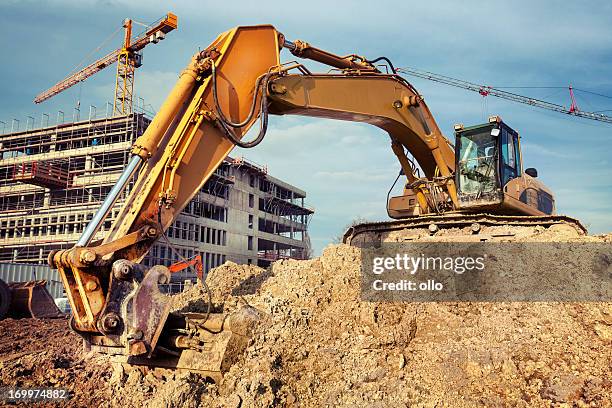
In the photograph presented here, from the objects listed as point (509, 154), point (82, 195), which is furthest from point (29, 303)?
point (82, 195)

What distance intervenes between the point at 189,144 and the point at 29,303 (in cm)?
1236

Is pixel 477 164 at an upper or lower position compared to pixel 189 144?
upper

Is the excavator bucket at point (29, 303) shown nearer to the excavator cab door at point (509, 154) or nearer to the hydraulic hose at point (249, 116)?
the hydraulic hose at point (249, 116)

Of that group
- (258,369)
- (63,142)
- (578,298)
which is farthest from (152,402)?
(63,142)

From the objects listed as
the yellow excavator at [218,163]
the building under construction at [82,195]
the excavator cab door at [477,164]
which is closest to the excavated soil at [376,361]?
the yellow excavator at [218,163]

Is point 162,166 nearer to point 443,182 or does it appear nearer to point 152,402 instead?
point 152,402

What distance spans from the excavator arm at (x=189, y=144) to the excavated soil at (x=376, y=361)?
0.61 meters

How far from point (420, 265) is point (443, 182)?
252cm

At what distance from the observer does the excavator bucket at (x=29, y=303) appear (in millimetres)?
16359

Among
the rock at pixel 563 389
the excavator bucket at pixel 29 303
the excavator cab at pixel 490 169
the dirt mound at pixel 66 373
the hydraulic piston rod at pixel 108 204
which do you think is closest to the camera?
the rock at pixel 563 389

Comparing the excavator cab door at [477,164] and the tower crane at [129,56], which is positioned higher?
the tower crane at [129,56]

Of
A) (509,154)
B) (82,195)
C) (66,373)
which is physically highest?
(82,195)

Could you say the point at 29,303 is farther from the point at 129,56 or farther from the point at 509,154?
the point at 129,56

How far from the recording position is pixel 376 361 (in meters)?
6.41
